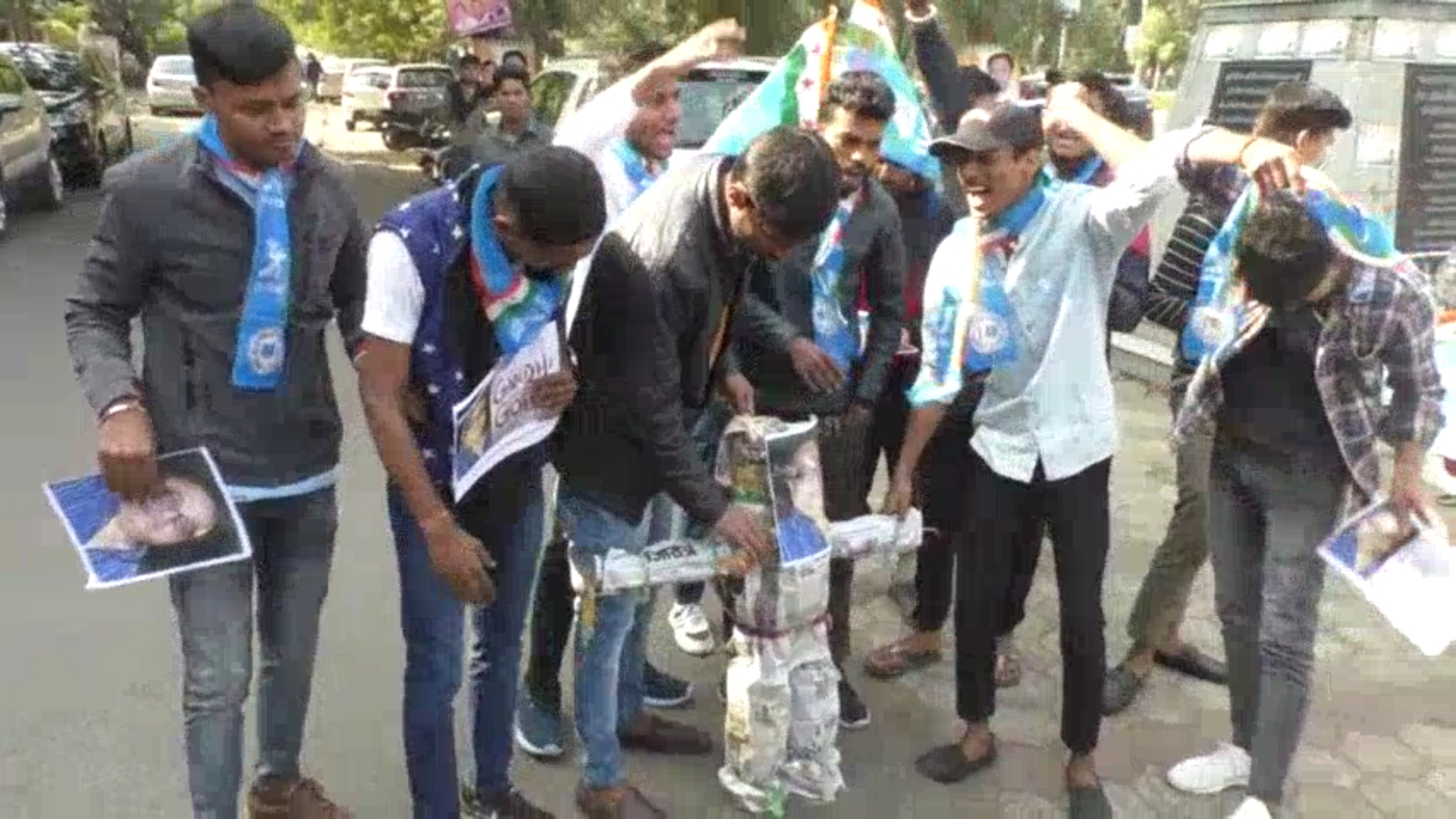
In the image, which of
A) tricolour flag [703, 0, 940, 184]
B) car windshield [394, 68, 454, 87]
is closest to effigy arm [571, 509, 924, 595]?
tricolour flag [703, 0, 940, 184]

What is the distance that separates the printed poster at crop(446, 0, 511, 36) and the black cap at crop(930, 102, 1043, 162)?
1339cm

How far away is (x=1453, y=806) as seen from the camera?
3.41m

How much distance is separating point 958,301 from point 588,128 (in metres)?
1.05

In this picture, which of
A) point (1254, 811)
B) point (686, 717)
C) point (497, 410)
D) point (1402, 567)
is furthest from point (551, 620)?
point (1402, 567)

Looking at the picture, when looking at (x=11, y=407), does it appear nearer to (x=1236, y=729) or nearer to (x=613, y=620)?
(x=613, y=620)

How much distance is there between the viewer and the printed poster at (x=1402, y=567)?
9.56 feet

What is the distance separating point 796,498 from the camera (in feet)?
9.68

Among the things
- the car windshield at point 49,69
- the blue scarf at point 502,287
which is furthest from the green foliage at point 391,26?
the blue scarf at point 502,287

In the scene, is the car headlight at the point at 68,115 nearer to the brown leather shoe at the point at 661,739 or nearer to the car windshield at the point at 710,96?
the car windshield at the point at 710,96

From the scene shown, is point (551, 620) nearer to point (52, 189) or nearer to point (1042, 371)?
point (1042, 371)

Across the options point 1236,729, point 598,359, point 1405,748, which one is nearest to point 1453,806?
point 1405,748

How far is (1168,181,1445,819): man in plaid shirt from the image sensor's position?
2814 millimetres

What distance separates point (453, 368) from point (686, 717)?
63.0 inches

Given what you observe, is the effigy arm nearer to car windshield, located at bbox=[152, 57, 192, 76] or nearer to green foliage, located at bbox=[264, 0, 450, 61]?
car windshield, located at bbox=[152, 57, 192, 76]
